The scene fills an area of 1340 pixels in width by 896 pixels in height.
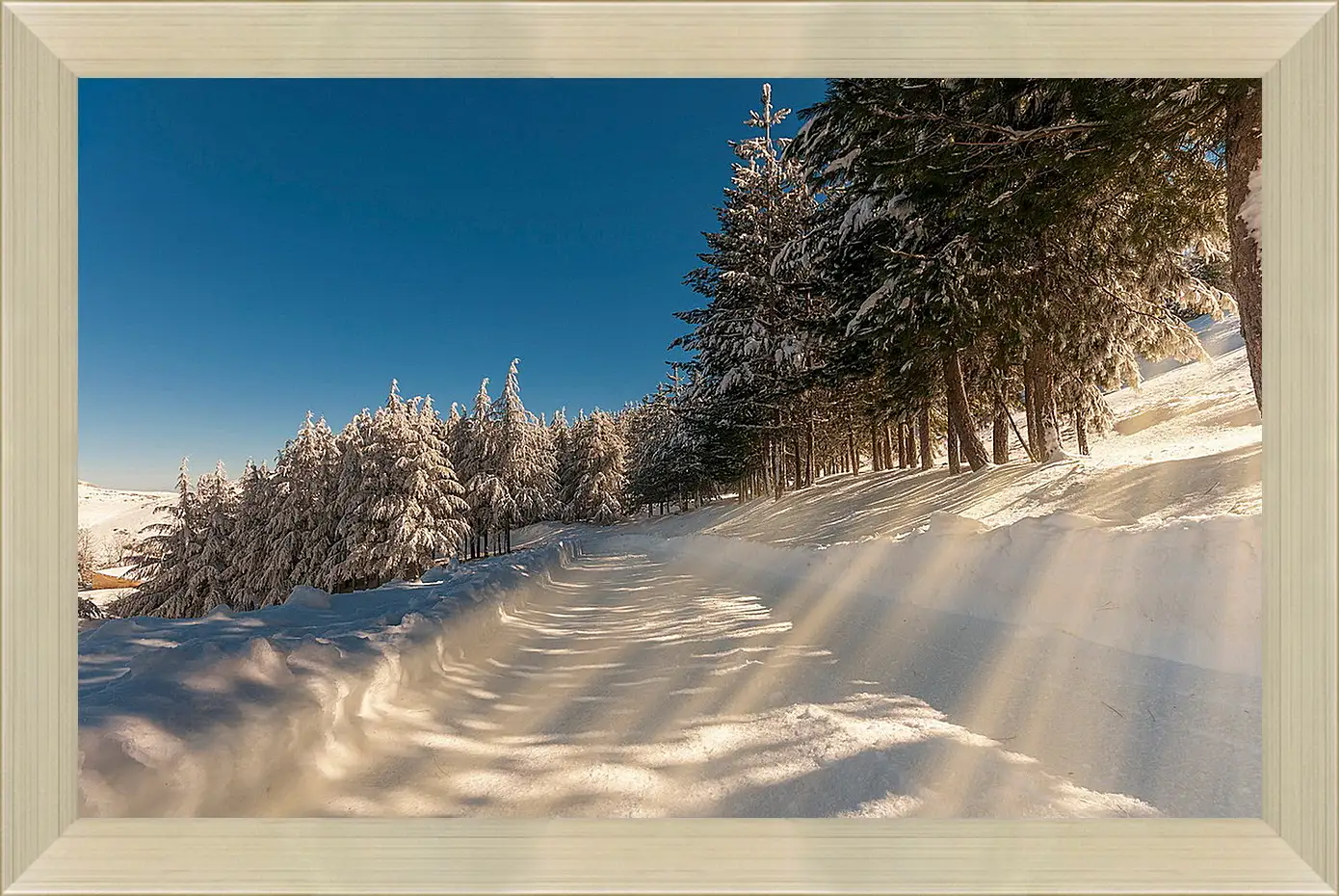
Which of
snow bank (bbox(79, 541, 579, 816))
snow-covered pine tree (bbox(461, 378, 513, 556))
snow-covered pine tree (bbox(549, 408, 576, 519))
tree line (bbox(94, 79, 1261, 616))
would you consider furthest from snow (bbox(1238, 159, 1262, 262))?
snow-covered pine tree (bbox(549, 408, 576, 519))

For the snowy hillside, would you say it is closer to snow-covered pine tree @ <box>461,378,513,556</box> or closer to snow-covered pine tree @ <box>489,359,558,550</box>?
snow-covered pine tree @ <box>461,378,513,556</box>

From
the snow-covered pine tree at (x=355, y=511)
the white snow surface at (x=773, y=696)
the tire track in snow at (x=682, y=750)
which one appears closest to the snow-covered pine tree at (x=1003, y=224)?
the white snow surface at (x=773, y=696)

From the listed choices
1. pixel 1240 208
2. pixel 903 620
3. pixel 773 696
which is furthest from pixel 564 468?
pixel 1240 208

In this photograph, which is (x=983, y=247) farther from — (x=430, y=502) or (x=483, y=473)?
(x=483, y=473)

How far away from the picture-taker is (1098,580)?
3.82 m

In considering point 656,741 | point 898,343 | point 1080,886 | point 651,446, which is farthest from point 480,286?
point 651,446

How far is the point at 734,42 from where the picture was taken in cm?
253

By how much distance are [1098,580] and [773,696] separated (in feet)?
9.00

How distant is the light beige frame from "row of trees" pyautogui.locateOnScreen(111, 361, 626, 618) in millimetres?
19545

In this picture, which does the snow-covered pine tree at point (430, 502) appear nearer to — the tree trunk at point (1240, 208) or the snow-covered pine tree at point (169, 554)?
the snow-covered pine tree at point (169, 554)

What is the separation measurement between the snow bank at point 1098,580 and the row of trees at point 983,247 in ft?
8.86

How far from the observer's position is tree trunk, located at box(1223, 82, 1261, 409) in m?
4.50

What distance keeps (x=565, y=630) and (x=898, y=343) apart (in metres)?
7.68

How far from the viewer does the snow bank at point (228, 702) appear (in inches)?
83.3
